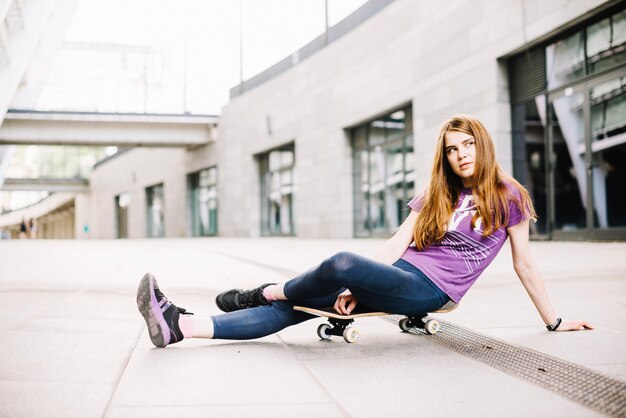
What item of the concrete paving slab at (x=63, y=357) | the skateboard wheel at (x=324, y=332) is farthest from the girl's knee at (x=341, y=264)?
the concrete paving slab at (x=63, y=357)

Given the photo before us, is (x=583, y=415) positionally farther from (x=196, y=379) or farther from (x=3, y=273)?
(x=3, y=273)

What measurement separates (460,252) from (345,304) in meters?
0.70

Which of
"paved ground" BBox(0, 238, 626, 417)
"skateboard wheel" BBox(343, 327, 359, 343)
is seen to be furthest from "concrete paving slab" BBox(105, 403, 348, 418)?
"skateboard wheel" BBox(343, 327, 359, 343)

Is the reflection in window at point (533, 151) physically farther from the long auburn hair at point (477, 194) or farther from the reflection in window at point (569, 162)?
the long auburn hair at point (477, 194)

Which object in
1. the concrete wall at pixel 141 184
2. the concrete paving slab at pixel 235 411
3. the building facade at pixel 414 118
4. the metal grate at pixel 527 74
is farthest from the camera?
the concrete wall at pixel 141 184

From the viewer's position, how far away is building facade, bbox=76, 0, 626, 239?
39.1 ft

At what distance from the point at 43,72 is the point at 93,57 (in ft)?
21.5

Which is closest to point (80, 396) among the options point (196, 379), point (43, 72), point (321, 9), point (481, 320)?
point (196, 379)

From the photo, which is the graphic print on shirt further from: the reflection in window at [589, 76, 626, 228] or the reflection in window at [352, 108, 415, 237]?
the reflection in window at [352, 108, 415, 237]

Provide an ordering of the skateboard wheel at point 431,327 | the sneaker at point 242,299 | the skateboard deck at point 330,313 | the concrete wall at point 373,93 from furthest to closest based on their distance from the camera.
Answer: the concrete wall at point 373,93
the skateboard wheel at point 431,327
the sneaker at point 242,299
the skateboard deck at point 330,313

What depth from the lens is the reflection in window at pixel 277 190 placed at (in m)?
25.5

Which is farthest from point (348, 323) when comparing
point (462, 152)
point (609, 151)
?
point (609, 151)

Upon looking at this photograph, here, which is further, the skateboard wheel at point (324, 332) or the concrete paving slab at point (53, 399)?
the skateboard wheel at point (324, 332)

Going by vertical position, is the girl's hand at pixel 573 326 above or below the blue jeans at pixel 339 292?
below
